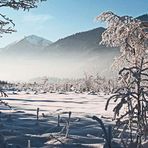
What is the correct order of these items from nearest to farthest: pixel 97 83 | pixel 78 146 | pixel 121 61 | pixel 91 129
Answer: pixel 121 61 < pixel 78 146 < pixel 91 129 < pixel 97 83

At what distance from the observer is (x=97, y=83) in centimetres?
9269

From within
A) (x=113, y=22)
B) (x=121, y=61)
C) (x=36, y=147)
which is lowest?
(x=36, y=147)

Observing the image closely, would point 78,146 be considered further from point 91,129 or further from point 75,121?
point 75,121

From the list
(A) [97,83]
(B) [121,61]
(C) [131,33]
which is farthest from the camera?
(A) [97,83]

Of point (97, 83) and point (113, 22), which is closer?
point (113, 22)

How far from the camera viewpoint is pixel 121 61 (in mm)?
10289

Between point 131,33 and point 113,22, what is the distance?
0.74m

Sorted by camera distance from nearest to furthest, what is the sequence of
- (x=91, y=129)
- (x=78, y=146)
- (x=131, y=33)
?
(x=131, y=33) < (x=78, y=146) < (x=91, y=129)

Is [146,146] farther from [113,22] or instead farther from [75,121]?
[75,121]

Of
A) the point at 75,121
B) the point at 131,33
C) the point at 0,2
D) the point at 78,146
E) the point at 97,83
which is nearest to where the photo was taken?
the point at 131,33

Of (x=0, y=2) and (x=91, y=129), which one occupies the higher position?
(x=0, y=2)

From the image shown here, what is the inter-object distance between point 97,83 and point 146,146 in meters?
81.6

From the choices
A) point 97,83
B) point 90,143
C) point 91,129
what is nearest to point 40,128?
point 91,129

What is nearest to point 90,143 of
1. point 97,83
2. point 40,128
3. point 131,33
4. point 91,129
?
point 91,129
